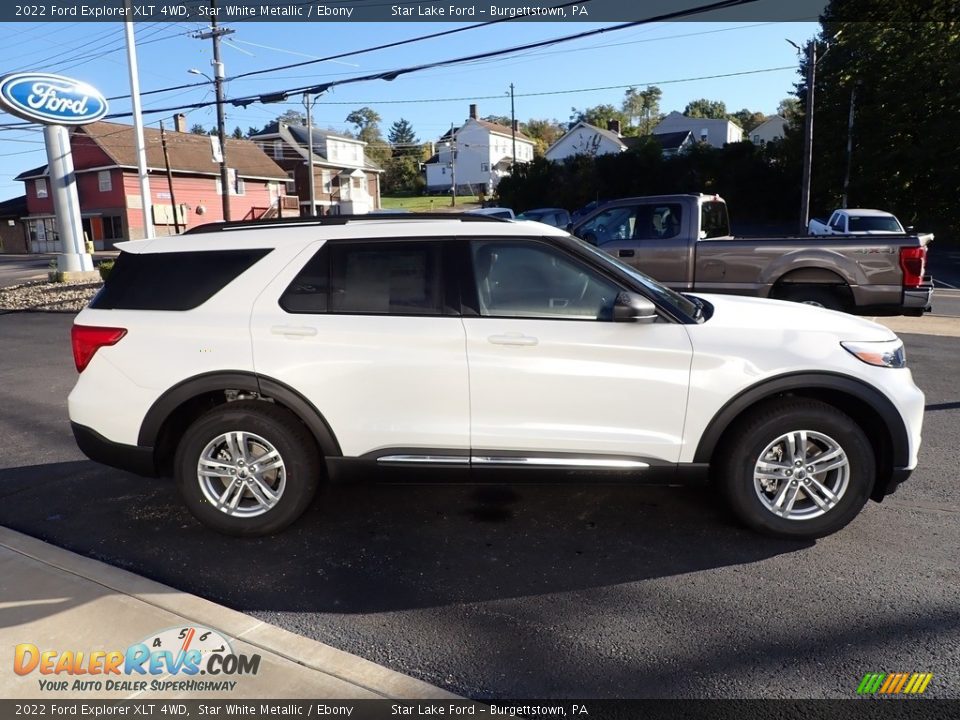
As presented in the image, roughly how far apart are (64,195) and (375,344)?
2053 centimetres

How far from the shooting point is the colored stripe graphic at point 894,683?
266cm

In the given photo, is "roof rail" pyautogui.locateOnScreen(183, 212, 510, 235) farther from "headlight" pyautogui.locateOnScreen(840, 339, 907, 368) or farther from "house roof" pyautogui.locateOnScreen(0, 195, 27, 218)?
"house roof" pyautogui.locateOnScreen(0, 195, 27, 218)

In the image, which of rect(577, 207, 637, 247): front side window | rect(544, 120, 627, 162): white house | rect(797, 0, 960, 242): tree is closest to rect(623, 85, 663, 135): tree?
rect(544, 120, 627, 162): white house

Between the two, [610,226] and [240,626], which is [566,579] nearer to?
[240,626]

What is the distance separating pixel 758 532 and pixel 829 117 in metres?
39.1

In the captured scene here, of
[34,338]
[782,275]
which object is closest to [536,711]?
[782,275]

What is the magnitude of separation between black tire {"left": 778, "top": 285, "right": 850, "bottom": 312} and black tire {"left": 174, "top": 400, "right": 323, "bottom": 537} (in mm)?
6763

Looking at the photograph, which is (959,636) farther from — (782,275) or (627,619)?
(782,275)

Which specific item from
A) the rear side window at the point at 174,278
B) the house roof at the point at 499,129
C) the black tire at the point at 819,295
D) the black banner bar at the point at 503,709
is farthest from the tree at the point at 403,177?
the black banner bar at the point at 503,709

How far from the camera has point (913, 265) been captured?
8039 millimetres

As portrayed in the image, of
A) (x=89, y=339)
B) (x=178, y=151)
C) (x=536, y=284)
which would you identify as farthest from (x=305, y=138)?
(x=536, y=284)

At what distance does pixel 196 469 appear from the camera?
396 centimetres

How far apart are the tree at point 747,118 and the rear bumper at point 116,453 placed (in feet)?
339

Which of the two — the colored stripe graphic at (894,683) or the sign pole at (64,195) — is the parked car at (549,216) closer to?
the sign pole at (64,195)
